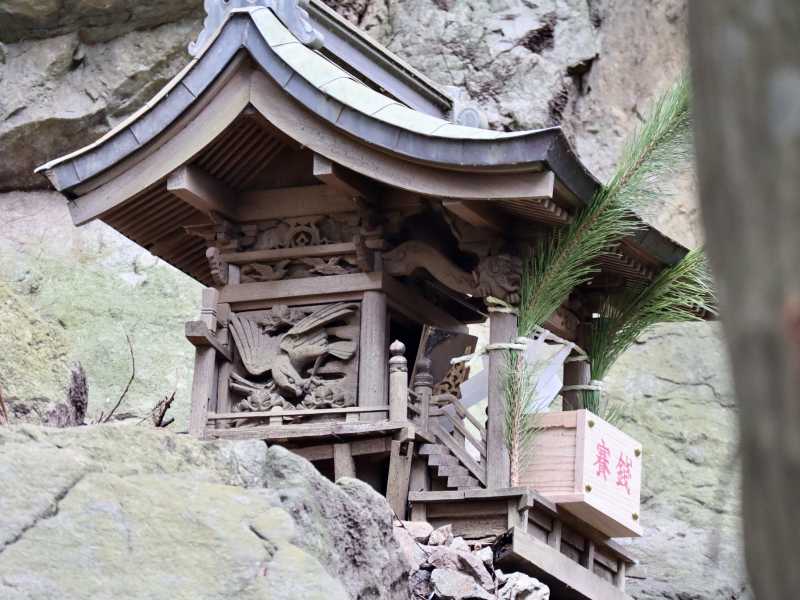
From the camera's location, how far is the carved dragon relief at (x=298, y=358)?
329 inches

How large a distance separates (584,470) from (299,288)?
221cm

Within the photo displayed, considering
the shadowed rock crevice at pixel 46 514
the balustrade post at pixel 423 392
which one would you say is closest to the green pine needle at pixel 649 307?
the balustrade post at pixel 423 392

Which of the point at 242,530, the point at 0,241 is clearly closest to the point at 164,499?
the point at 242,530

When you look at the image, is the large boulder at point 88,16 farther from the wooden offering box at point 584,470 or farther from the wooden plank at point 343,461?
the wooden offering box at point 584,470

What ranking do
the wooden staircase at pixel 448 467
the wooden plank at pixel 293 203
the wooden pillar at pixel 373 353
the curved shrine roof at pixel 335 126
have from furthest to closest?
1. the wooden plank at pixel 293 203
2. the wooden pillar at pixel 373 353
3. the wooden staircase at pixel 448 467
4. the curved shrine roof at pixel 335 126

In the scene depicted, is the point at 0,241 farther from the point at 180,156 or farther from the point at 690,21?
the point at 690,21

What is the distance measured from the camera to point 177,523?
15.6ft

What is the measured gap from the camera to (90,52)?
17.2 metres

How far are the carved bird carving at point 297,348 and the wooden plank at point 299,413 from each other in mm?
192

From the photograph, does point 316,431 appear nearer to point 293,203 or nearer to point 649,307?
point 293,203

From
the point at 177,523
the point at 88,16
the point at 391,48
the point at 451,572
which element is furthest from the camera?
the point at 88,16

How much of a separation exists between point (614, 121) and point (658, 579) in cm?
651

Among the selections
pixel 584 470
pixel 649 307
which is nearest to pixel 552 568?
pixel 584 470

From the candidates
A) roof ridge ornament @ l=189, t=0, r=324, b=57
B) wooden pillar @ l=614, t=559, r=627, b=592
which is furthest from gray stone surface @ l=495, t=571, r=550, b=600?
roof ridge ornament @ l=189, t=0, r=324, b=57
